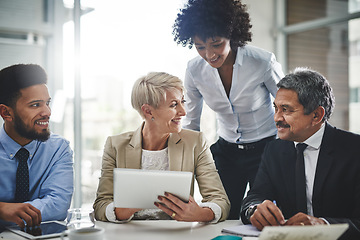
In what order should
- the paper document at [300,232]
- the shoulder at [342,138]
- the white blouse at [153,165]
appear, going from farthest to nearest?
the white blouse at [153,165]
the shoulder at [342,138]
the paper document at [300,232]

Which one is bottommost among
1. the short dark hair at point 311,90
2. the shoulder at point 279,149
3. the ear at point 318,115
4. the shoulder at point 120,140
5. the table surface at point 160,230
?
the table surface at point 160,230

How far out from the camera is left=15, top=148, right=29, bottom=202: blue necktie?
6.96 feet

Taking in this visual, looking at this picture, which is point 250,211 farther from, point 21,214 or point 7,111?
point 7,111

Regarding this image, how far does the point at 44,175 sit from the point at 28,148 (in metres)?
0.16

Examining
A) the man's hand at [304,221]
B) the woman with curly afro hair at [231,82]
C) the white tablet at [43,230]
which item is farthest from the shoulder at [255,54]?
the white tablet at [43,230]

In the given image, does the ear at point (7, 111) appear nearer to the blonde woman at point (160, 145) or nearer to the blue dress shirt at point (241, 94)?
the blonde woman at point (160, 145)

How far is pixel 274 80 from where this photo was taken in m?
2.53

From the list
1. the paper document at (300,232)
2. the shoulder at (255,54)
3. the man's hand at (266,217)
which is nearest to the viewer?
the paper document at (300,232)

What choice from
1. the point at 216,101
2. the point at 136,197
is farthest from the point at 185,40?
the point at 136,197

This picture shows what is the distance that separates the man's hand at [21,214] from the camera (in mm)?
1907

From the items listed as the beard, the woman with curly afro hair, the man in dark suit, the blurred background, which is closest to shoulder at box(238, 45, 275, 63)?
the woman with curly afro hair

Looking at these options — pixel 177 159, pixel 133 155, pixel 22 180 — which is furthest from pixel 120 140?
pixel 22 180

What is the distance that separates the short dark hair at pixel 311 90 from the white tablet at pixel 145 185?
751mm

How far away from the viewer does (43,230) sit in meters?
1.72
